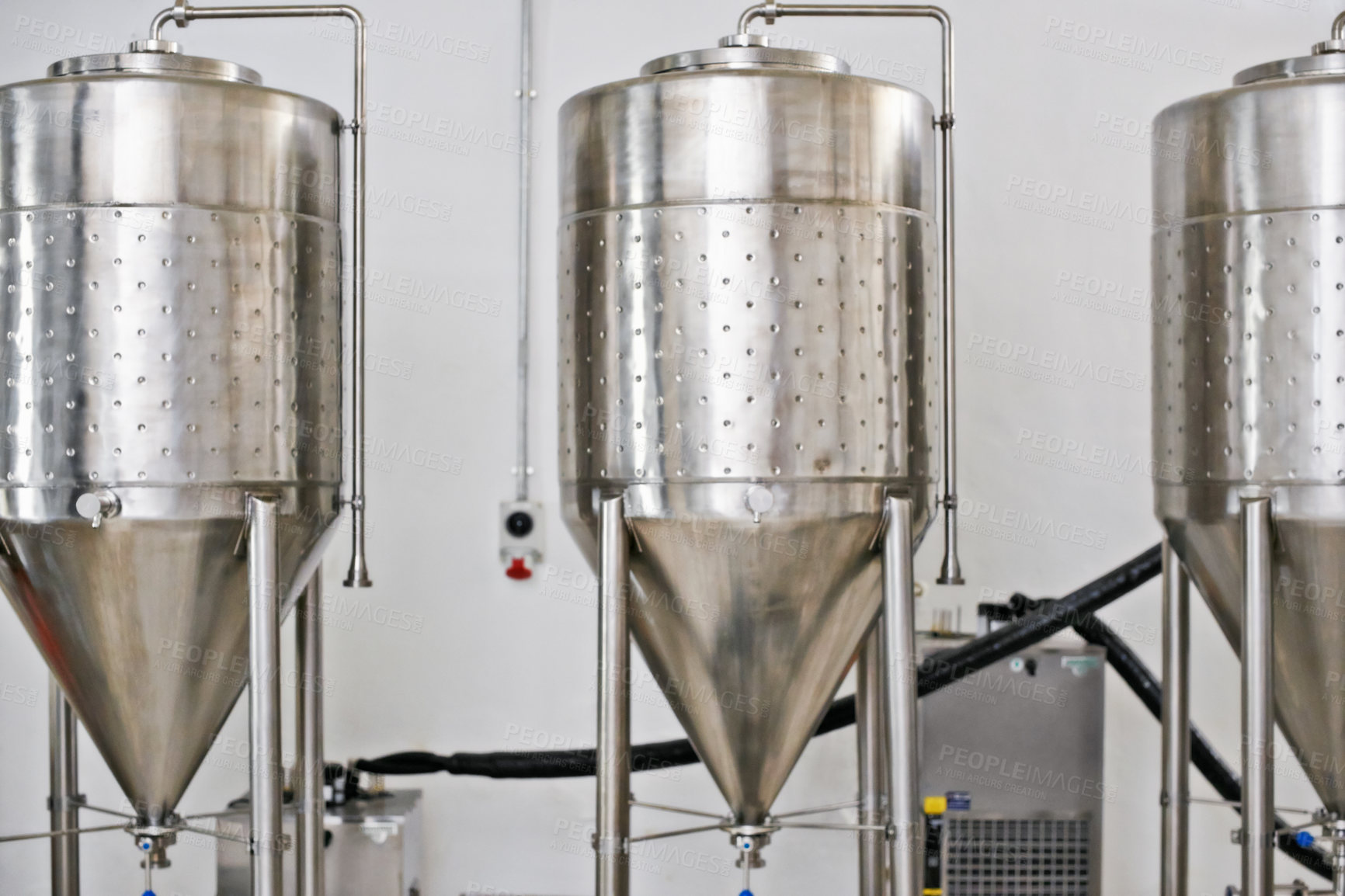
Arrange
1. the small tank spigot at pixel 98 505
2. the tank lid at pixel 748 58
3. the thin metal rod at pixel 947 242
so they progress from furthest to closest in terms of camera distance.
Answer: the thin metal rod at pixel 947 242, the tank lid at pixel 748 58, the small tank spigot at pixel 98 505

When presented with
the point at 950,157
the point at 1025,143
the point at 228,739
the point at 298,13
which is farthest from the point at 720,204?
the point at 228,739

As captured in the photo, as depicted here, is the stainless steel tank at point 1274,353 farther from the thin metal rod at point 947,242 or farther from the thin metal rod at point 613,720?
the thin metal rod at point 613,720

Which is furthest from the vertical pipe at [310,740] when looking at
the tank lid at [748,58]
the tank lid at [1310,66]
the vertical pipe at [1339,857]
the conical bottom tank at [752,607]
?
the tank lid at [1310,66]

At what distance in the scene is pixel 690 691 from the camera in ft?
7.64

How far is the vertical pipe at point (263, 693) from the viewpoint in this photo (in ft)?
7.13

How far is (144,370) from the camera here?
6.96 ft

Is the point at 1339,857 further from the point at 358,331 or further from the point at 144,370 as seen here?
the point at 144,370

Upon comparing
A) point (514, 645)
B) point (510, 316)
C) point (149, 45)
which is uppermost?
point (149, 45)

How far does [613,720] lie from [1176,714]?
52.6 inches

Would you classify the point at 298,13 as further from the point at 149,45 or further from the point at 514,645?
the point at 514,645

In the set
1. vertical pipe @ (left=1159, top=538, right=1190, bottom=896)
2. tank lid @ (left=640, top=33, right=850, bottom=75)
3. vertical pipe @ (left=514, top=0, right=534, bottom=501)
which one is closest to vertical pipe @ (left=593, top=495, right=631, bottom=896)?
tank lid @ (left=640, top=33, right=850, bottom=75)

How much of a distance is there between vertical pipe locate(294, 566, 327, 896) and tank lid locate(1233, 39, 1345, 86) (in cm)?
216

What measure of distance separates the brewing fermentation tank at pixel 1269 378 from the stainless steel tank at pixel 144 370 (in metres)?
1.70

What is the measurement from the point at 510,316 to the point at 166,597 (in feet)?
5.34
